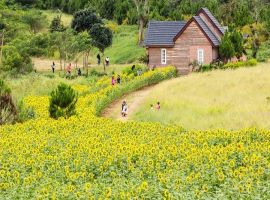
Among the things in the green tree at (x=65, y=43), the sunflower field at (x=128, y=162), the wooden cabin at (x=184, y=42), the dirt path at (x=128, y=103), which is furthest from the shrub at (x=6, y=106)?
the green tree at (x=65, y=43)

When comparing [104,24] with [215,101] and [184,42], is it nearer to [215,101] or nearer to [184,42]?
[184,42]

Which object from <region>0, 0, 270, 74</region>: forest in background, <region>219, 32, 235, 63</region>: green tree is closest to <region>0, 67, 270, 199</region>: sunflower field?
<region>219, 32, 235, 63</region>: green tree

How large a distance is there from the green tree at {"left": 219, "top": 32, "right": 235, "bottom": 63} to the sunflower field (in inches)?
1047

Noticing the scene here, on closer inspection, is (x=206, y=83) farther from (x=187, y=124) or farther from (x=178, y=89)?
(x=187, y=124)

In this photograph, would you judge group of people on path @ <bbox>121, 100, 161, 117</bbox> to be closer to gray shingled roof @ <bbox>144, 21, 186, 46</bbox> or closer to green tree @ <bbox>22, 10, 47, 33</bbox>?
gray shingled roof @ <bbox>144, 21, 186, 46</bbox>

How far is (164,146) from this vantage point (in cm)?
1791

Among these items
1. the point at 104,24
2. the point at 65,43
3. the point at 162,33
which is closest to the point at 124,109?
the point at 162,33

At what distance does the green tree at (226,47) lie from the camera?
4806 cm

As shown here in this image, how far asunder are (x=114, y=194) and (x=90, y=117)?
12.8 meters

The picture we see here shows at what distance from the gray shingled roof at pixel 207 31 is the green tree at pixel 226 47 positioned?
84 cm

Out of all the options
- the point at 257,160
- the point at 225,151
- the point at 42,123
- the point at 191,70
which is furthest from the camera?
the point at 191,70

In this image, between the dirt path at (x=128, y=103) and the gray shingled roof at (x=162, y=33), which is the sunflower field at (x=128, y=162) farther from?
the gray shingled roof at (x=162, y=33)

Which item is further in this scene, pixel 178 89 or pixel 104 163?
pixel 178 89

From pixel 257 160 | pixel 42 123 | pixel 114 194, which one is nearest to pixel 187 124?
pixel 42 123
